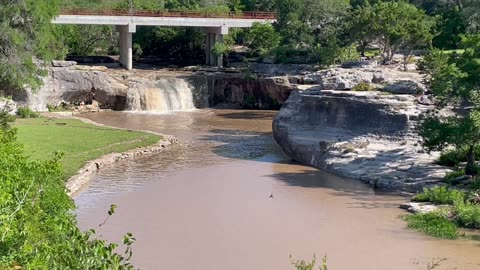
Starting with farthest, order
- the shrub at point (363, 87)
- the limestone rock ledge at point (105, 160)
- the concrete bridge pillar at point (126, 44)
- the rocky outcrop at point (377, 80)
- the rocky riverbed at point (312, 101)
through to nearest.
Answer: the concrete bridge pillar at point (126, 44) < the shrub at point (363, 87) < the rocky outcrop at point (377, 80) < the rocky riverbed at point (312, 101) < the limestone rock ledge at point (105, 160)

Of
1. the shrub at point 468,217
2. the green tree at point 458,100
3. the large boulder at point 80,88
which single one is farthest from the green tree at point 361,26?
the shrub at point 468,217

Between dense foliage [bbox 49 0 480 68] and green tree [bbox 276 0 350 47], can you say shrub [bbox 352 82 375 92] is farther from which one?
green tree [bbox 276 0 350 47]

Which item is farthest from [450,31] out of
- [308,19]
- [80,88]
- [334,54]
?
[80,88]

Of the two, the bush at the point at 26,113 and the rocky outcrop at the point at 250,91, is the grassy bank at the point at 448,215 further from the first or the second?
the rocky outcrop at the point at 250,91

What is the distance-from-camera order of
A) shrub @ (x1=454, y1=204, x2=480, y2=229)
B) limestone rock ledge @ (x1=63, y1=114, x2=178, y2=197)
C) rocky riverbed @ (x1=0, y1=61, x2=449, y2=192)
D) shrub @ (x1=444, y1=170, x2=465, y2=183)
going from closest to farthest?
shrub @ (x1=454, y1=204, x2=480, y2=229), shrub @ (x1=444, y1=170, x2=465, y2=183), limestone rock ledge @ (x1=63, y1=114, x2=178, y2=197), rocky riverbed @ (x1=0, y1=61, x2=449, y2=192)

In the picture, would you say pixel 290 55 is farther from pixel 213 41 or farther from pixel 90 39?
pixel 90 39

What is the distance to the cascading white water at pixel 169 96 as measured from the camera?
43.6 m

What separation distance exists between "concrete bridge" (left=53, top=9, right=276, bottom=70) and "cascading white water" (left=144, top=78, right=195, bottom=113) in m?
5.28

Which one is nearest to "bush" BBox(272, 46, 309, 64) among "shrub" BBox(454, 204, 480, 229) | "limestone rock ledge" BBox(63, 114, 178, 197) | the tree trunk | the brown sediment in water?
the brown sediment in water

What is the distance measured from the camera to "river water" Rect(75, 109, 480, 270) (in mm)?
17453

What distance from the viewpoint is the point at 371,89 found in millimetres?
31469

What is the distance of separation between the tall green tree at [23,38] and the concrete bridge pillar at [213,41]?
52.3ft

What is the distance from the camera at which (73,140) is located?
30.3m

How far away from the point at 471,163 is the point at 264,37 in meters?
27.1
